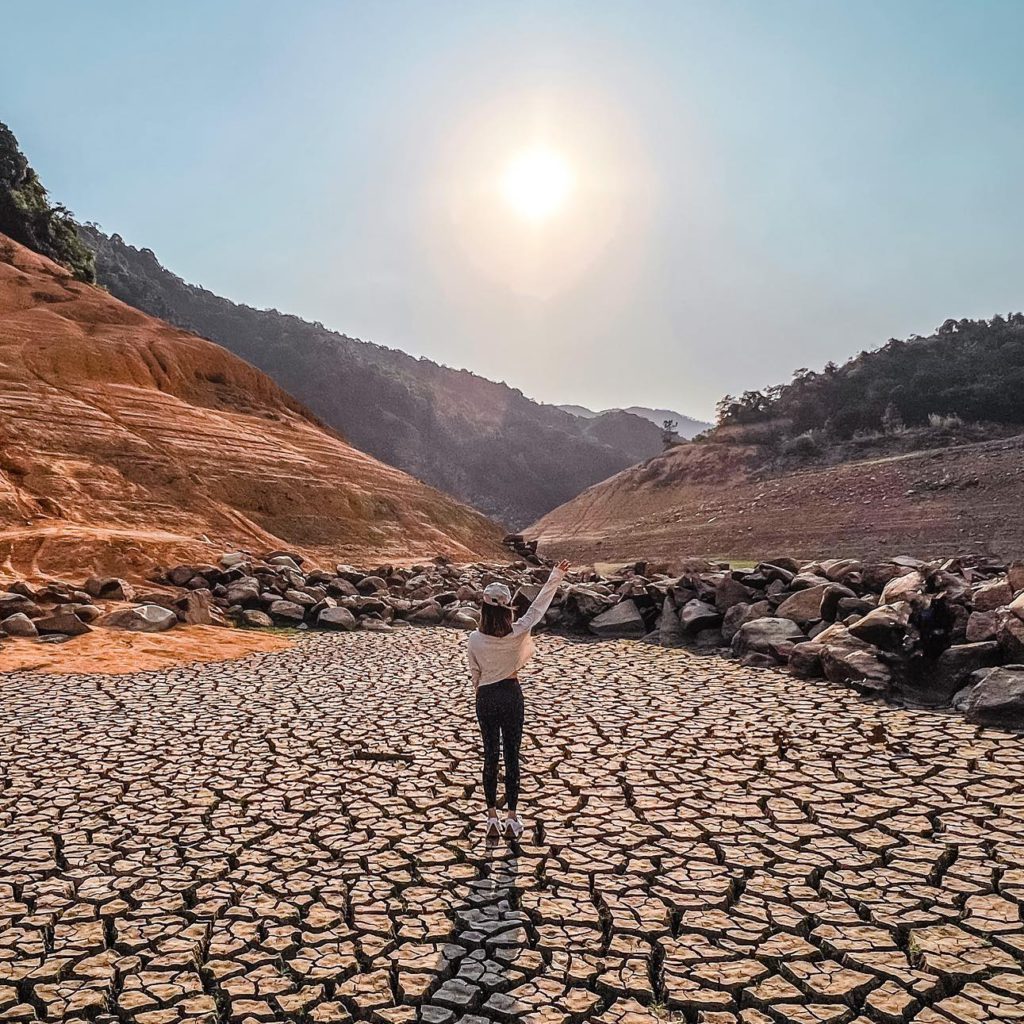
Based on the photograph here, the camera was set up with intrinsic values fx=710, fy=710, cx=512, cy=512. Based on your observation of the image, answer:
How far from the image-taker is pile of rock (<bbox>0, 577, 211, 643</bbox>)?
11125mm

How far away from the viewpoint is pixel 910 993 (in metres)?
2.84

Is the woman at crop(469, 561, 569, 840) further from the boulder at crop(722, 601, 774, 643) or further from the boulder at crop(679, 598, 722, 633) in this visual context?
the boulder at crop(679, 598, 722, 633)

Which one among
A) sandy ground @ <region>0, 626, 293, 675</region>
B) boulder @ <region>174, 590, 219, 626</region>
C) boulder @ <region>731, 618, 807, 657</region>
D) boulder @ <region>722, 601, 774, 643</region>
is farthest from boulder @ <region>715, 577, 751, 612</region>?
boulder @ <region>174, 590, 219, 626</region>

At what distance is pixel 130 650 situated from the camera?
10.2 meters

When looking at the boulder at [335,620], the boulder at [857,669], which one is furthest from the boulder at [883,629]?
the boulder at [335,620]

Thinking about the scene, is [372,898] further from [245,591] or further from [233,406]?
[233,406]

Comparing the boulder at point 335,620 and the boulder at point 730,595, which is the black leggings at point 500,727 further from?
the boulder at point 335,620

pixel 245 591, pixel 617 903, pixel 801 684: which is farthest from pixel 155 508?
pixel 617 903

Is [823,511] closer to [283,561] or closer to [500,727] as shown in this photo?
[283,561]

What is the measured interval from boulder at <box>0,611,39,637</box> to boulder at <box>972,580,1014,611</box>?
13292 millimetres

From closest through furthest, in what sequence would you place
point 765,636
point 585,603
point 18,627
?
1. point 765,636
2. point 18,627
3. point 585,603

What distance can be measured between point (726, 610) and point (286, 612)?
8.23m

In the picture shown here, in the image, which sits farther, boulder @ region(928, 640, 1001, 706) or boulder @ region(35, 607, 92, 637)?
boulder @ region(35, 607, 92, 637)

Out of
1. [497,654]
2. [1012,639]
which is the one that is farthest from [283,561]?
[1012,639]
